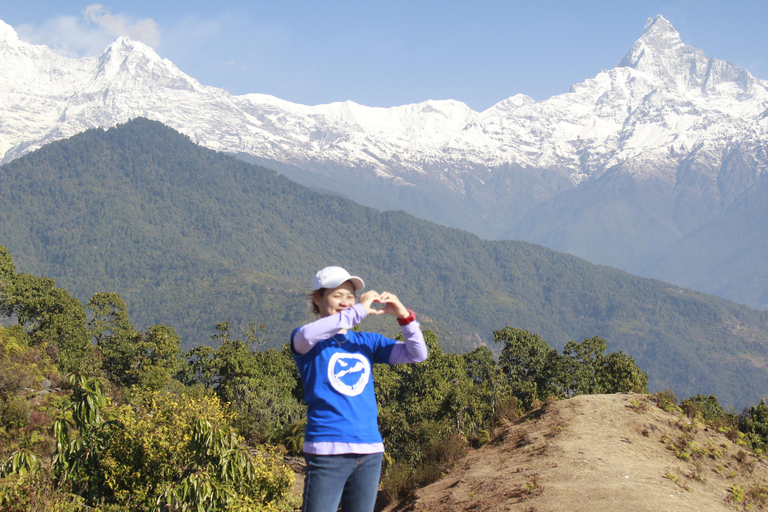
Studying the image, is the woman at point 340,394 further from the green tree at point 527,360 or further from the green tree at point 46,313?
the green tree at point 46,313

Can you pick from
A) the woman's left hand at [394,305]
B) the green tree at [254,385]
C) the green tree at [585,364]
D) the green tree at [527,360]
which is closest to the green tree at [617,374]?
the green tree at [585,364]

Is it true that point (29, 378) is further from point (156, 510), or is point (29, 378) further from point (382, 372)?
point (382, 372)

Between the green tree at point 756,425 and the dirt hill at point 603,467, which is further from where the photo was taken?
the green tree at point 756,425

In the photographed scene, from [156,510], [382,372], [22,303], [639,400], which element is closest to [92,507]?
[156,510]

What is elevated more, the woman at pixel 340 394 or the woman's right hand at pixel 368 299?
the woman's right hand at pixel 368 299

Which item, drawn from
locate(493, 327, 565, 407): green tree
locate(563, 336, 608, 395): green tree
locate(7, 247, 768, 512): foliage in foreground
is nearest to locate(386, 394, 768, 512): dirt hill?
locate(7, 247, 768, 512): foliage in foreground

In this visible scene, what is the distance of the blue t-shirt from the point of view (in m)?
4.89

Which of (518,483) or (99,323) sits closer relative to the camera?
(518,483)

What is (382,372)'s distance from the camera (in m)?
43.8

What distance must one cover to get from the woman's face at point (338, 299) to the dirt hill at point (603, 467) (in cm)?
823

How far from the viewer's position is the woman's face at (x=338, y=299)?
5141 mm

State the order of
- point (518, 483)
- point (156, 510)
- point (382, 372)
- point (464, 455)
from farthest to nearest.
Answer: point (382, 372) → point (464, 455) → point (518, 483) → point (156, 510)

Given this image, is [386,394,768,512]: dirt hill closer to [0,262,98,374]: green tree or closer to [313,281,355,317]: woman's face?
[313,281,355,317]: woman's face

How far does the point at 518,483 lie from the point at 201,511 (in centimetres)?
865
